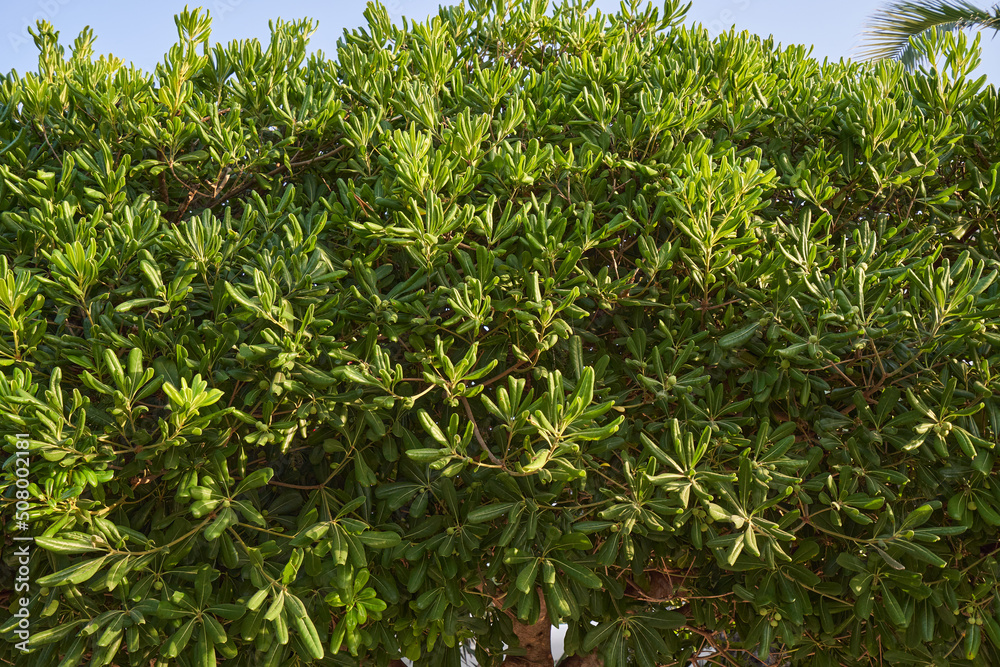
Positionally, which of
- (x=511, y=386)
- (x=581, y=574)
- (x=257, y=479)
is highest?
(x=511, y=386)

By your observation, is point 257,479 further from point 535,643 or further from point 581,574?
point 535,643

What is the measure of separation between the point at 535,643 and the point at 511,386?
2451 mm

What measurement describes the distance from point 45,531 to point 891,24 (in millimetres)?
15892

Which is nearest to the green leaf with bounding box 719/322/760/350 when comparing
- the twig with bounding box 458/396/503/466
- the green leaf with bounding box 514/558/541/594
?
the twig with bounding box 458/396/503/466

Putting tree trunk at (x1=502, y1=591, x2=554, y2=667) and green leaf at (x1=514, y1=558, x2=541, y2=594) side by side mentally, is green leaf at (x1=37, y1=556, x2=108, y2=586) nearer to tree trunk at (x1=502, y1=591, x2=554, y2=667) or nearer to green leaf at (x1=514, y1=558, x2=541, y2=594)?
green leaf at (x1=514, y1=558, x2=541, y2=594)

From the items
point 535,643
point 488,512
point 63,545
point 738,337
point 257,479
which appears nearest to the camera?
point 63,545

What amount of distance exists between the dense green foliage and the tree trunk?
69 cm

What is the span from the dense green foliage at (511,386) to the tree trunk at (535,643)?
0.69 m

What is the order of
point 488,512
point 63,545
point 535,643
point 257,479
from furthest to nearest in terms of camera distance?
point 535,643 < point 488,512 < point 257,479 < point 63,545

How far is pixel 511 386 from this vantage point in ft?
8.64

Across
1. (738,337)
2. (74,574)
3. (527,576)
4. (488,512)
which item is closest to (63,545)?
(74,574)

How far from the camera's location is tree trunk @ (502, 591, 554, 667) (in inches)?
173

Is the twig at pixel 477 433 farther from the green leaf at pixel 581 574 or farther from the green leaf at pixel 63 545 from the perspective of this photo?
the green leaf at pixel 63 545

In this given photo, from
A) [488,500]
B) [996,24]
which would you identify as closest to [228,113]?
[488,500]
